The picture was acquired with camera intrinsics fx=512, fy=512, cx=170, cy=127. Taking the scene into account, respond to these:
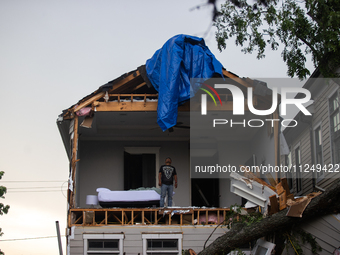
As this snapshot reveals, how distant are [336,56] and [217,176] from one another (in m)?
8.83

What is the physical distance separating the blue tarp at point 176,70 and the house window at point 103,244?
3148mm

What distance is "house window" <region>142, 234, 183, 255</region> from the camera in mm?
13359

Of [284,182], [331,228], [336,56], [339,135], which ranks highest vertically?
[336,56]

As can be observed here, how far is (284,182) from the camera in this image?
449 inches

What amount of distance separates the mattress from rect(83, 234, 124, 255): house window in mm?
952

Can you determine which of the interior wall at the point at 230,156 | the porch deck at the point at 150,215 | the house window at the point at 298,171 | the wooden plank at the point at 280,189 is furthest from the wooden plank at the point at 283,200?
the house window at the point at 298,171

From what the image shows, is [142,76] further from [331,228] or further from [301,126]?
[301,126]

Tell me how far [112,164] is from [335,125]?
7.48m

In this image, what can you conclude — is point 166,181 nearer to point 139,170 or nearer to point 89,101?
point 89,101

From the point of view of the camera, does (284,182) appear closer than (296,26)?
No

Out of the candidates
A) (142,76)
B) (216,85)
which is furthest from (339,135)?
(142,76)

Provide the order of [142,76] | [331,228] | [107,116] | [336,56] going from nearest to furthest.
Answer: [336,56], [331,228], [142,76], [107,116]

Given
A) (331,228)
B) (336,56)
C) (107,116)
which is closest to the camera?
(336,56)

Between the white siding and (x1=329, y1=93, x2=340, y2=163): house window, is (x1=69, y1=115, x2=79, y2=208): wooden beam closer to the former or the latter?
the white siding
